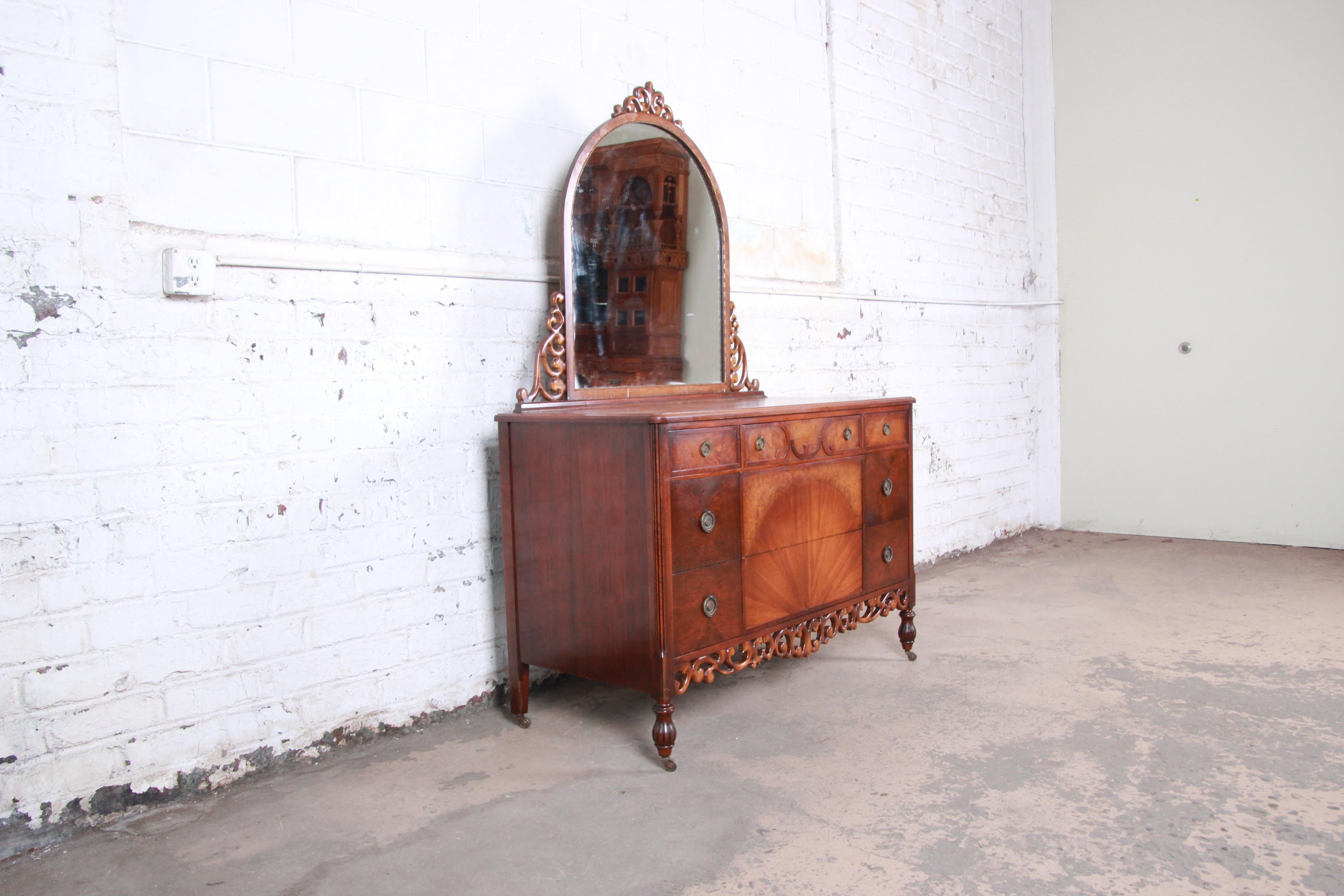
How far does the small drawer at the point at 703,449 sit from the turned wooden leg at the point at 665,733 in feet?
1.91

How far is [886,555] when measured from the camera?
117 inches

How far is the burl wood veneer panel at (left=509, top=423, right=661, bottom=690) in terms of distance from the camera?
7.41 feet

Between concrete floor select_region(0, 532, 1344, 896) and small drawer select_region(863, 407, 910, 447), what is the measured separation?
29.1 inches

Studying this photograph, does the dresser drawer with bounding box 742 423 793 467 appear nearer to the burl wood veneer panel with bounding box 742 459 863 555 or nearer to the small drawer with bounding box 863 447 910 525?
the burl wood veneer panel with bounding box 742 459 863 555

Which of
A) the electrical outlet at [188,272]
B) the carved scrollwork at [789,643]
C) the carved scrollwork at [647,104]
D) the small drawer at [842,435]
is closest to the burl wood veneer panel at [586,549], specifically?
the carved scrollwork at [789,643]

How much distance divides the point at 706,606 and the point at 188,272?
4.73 ft

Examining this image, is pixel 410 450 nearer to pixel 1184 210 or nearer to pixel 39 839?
pixel 39 839

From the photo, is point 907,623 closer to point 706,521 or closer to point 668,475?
point 706,521

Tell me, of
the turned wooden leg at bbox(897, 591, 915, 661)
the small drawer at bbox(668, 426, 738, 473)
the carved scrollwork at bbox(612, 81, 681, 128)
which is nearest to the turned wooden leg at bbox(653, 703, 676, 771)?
the small drawer at bbox(668, 426, 738, 473)

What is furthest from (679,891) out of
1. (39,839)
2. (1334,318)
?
(1334,318)

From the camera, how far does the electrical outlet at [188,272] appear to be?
207 centimetres

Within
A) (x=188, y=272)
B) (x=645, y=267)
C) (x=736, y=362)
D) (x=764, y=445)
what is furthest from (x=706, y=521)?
(x=188, y=272)

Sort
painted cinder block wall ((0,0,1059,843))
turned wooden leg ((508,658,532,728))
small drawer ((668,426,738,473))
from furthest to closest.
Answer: turned wooden leg ((508,658,532,728))
small drawer ((668,426,738,473))
painted cinder block wall ((0,0,1059,843))

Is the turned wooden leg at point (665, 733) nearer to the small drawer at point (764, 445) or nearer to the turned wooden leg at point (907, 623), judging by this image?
the small drawer at point (764, 445)
